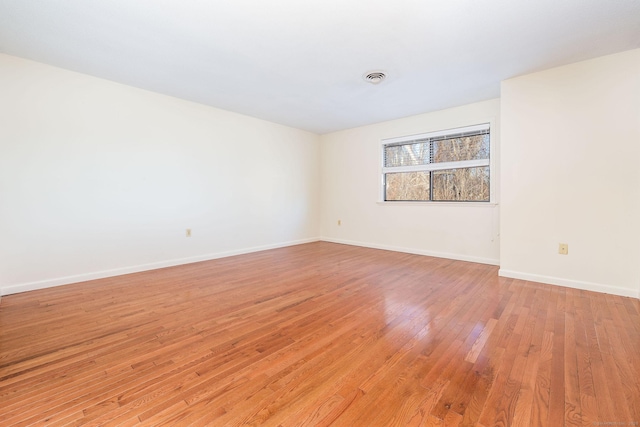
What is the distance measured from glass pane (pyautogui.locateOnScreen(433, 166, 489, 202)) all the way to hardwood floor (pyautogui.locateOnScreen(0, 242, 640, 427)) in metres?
1.49

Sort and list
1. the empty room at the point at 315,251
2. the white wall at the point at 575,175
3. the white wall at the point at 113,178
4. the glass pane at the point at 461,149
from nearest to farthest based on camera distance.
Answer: the empty room at the point at 315,251 → the white wall at the point at 575,175 → the white wall at the point at 113,178 → the glass pane at the point at 461,149

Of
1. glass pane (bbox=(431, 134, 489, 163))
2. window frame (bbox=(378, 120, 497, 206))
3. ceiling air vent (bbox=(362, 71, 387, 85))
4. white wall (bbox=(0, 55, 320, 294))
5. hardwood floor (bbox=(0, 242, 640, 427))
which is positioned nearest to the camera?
hardwood floor (bbox=(0, 242, 640, 427))

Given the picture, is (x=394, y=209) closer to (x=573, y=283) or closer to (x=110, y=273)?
(x=573, y=283)

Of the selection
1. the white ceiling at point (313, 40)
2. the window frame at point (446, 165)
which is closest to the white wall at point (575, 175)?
the white ceiling at point (313, 40)

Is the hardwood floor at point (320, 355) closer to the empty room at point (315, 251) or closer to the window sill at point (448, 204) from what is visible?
the empty room at point (315, 251)

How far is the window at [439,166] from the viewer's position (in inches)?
153

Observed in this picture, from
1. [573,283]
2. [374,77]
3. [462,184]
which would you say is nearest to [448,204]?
[462,184]

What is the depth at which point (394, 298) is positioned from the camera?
2.47m

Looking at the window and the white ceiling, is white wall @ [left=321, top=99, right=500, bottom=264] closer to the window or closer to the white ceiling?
the window

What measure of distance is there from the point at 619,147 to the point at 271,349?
3.50m

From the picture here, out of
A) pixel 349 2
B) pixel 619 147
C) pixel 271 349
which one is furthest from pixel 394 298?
pixel 619 147

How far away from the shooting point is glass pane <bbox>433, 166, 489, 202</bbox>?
387cm

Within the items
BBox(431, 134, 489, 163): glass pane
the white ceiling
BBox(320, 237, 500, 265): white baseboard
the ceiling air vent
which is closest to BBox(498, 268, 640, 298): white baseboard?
BBox(320, 237, 500, 265): white baseboard

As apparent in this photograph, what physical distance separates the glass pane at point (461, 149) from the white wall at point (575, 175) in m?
0.75
